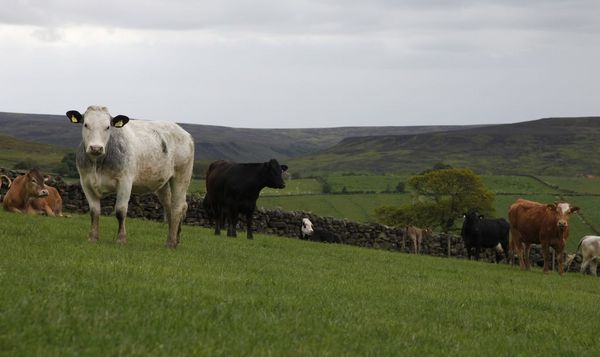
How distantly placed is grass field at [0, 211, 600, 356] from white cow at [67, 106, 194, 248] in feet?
2.87

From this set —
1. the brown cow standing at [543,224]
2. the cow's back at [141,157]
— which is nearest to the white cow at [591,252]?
the brown cow standing at [543,224]

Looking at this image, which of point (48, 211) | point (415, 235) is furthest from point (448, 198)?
point (48, 211)

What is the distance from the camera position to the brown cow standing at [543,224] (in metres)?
22.9

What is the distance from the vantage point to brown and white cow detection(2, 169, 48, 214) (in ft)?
70.0

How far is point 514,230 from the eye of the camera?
2470 centimetres

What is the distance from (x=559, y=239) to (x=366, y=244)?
16694 mm

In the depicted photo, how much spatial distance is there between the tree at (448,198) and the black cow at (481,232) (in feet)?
110

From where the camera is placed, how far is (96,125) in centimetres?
1348

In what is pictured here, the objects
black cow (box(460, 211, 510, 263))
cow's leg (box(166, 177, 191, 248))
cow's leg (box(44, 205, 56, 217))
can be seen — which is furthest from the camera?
black cow (box(460, 211, 510, 263))

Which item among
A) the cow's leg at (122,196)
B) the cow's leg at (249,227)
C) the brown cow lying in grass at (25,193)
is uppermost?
the cow's leg at (122,196)

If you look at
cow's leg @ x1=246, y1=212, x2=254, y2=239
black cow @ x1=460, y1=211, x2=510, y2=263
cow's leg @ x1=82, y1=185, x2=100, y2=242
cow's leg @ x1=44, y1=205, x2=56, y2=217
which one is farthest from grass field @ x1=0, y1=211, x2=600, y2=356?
black cow @ x1=460, y1=211, x2=510, y2=263

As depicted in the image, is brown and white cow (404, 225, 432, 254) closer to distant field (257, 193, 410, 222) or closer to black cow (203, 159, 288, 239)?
black cow (203, 159, 288, 239)

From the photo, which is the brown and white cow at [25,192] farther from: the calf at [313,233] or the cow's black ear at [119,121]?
the calf at [313,233]

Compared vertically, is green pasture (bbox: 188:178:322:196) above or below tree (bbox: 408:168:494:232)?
below
